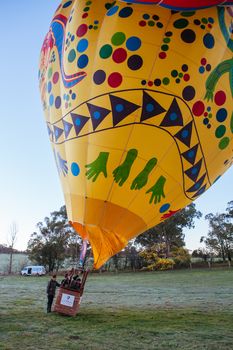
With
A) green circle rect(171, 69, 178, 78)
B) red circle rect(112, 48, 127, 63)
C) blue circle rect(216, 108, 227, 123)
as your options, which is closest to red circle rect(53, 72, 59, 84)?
red circle rect(112, 48, 127, 63)

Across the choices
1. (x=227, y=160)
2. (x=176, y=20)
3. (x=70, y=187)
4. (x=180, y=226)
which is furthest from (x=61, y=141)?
(x=180, y=226)

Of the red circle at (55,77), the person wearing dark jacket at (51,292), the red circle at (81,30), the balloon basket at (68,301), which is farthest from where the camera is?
the person wearing dark jacket at (51,292)

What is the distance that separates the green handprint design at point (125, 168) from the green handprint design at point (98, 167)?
0.63ft

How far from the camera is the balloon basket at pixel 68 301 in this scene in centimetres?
810

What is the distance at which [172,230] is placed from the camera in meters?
41.8

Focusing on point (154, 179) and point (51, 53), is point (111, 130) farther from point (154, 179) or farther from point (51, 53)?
point (51, 53)

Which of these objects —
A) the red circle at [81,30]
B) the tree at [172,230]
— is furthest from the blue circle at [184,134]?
the tree at [172,230]

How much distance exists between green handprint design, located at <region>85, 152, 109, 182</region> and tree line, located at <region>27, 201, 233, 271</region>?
109 feet

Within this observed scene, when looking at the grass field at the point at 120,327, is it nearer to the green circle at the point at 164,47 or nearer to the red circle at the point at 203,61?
the red circle at the point at 203,61

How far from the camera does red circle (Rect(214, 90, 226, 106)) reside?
6.22 meters

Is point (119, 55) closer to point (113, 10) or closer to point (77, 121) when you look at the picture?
point (113, 10)

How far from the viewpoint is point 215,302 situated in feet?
36.0

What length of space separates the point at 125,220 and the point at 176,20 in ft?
11.1

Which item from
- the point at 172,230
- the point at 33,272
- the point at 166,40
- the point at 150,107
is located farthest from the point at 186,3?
the point at 172,230
